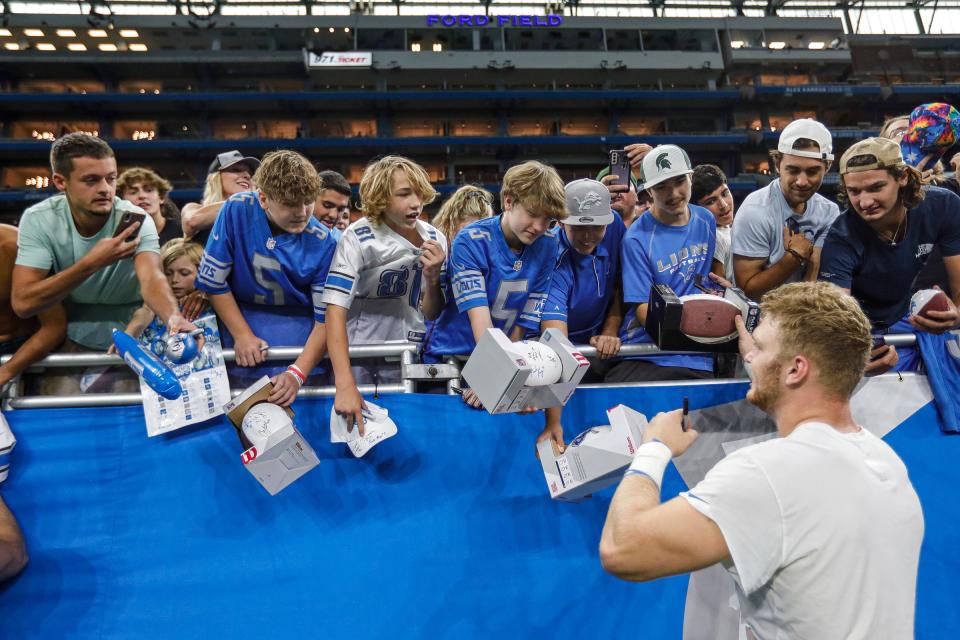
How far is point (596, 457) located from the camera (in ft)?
7.19

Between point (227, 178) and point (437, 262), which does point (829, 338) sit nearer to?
point (437, 262)

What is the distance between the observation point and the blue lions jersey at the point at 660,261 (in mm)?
2955

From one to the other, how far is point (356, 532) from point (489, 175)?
2720cm

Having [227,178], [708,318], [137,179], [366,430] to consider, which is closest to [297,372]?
[366,430]

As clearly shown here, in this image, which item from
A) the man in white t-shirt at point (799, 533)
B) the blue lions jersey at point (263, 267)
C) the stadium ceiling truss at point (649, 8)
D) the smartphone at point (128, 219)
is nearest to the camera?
the man in white t-shirt at point (799, 533)

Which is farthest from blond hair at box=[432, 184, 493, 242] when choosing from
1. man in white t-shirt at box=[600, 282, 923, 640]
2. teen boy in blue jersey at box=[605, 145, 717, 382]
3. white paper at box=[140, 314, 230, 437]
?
man in white t-shirt at box=[600, 282, 923, 640]

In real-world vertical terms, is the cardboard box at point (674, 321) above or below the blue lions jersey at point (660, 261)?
below

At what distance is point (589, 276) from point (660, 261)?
36 centimetres

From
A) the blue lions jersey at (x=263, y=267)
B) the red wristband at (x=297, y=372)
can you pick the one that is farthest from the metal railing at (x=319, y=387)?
the blue lions jersey at (x=263, y=267)

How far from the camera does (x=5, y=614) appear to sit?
2234 millimetres

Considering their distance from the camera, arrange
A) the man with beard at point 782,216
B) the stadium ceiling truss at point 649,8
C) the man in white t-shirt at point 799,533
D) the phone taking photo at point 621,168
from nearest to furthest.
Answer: the man in white t-shirt at point 799,533, the man with beard at point 782,216, the phone taking photo at point 621,168, the stadium ceiling truss at point 649,8

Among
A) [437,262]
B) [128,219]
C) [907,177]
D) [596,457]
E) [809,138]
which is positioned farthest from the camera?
[809,138]

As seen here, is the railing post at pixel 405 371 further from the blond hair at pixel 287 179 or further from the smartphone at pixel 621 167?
the smartphone at pixel 621 167

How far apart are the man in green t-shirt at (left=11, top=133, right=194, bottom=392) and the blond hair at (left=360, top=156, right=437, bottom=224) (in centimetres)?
95
